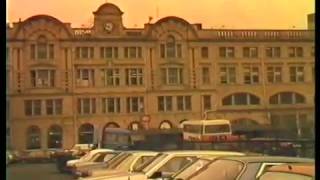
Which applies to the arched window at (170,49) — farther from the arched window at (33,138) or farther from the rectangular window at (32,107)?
the arched window at (33,138)

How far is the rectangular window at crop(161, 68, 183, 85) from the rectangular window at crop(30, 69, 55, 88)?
22.6 feet

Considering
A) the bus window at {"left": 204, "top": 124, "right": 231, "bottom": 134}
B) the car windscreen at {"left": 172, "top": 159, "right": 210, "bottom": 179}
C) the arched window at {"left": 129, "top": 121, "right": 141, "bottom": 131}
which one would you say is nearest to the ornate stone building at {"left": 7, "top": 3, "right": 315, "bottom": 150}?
the arched window at {"left": 129, "top": 121, "right": 141, "bottom": 131}

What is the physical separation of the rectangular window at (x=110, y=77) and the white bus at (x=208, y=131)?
5.72 meters

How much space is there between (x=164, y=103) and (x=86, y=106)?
17.0 feet

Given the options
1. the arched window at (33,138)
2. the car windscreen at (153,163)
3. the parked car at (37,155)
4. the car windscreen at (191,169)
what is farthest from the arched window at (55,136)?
the car windscreen at (191,169)

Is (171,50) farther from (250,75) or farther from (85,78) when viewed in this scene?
(85,78)

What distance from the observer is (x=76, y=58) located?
3581 cm

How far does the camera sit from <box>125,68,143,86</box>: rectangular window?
122 ft

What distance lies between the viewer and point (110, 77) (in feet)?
121

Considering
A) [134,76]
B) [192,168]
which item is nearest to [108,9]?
[134,76]

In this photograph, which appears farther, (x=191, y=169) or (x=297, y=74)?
(x=297, y=74)

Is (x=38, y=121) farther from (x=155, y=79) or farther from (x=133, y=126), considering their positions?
(x=155, y=79)

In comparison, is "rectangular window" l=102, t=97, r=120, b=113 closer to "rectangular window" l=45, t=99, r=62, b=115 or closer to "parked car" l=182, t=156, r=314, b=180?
"rectangular window" l=45, t=99, r=62, b=115
